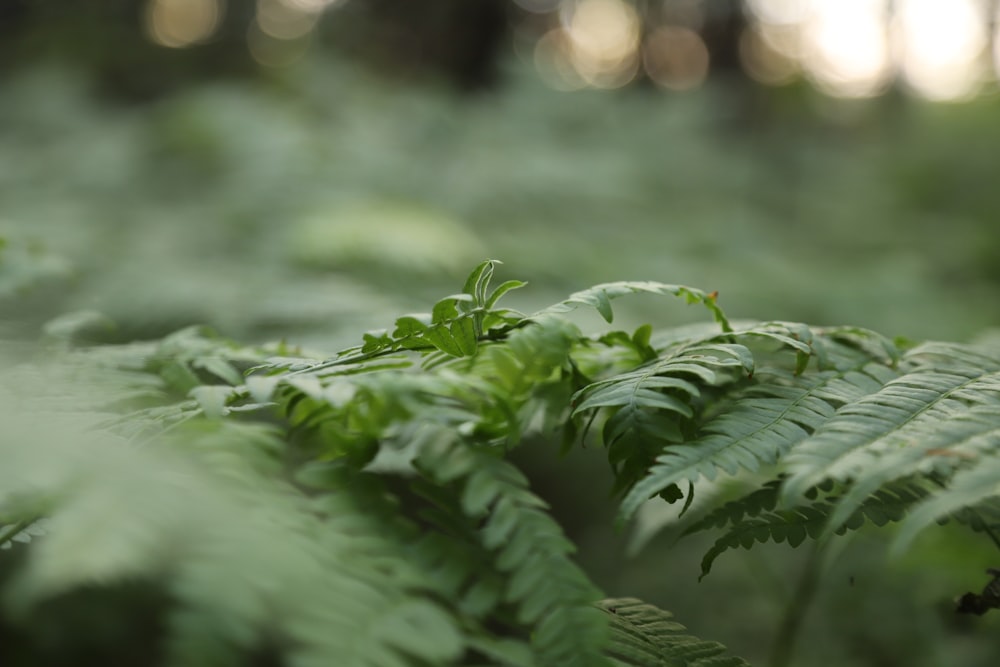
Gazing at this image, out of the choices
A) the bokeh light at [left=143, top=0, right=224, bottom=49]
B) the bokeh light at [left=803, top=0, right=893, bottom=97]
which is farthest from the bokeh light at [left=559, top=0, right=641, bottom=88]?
the bokeh light at [left=143, top=0, right=224, bottom=49]

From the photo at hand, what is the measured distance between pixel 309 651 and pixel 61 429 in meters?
0.43

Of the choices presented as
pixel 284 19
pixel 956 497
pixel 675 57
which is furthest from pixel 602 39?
pixel 956 497

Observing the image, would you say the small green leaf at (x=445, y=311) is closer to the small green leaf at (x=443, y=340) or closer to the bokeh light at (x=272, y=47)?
the small green leaf at (x=443, y=340)

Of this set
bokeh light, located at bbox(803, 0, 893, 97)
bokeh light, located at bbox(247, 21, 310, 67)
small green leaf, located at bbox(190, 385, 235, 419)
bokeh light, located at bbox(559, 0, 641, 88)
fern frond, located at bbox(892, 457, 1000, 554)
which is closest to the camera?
fern frond, located at bbox(892, 457, 1000, 554)

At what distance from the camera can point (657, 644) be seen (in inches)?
32.1

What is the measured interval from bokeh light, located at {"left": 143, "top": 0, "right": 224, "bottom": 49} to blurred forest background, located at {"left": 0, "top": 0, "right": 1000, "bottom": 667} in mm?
31

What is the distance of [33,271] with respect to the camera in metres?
1.42

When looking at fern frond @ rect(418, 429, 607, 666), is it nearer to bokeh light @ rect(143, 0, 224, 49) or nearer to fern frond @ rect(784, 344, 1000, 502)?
fern frond @ rect(784, 344, 1000, 502)

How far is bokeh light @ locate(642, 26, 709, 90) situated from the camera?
24.3 feet

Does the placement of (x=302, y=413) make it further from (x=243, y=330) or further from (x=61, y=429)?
(x=243, y=330)

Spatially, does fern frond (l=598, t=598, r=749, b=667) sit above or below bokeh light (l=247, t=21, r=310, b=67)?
below

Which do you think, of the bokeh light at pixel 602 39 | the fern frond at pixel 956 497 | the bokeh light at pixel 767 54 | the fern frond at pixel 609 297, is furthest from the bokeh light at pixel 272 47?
the fern frond at pixel 956 497

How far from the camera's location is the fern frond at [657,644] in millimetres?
776

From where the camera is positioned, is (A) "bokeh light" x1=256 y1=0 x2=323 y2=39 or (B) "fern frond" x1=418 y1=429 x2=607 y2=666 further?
(A) "bokeh light" x1=256 y1=0 x2=323 y2=39
